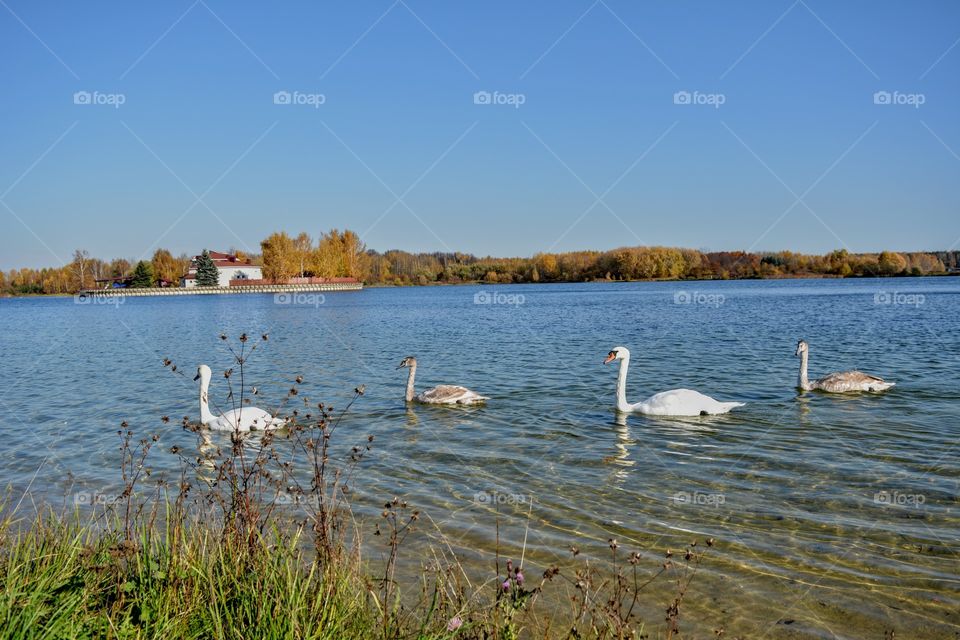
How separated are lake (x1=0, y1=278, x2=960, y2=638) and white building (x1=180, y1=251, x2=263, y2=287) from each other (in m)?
101

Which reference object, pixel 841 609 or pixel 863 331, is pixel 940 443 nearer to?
pixel 841 609

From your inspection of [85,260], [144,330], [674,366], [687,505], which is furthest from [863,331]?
[85,260]

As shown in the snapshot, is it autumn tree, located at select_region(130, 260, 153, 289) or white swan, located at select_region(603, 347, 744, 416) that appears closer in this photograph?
white swan, located at select_region(603, 347, 744, 416)

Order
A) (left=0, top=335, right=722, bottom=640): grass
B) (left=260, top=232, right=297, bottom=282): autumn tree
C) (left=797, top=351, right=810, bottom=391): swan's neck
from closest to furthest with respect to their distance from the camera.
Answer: (left=0, top=335, right=722, bottom=640): grass
(left=797, top=351, right=810, bottom=391): swan's neck
(left=260, top=232, right=297, bottom=282): autumn tree

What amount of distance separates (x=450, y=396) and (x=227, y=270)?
11844 cm

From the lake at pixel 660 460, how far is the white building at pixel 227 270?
101016mm

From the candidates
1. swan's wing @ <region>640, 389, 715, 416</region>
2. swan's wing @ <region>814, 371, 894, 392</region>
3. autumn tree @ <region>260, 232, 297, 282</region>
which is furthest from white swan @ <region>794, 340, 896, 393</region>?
autumn tree @ <region>260, 232, 297, 282</region>

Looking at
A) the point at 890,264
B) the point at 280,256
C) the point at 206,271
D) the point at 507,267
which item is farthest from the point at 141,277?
the point at 890,264

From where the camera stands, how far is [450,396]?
13406mm

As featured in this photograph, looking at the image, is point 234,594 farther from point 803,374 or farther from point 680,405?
point 803,374

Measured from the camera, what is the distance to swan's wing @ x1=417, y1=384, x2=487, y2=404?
43.9ft

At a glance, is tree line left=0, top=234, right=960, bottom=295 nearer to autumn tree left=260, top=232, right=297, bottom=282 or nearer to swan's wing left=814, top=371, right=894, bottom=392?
autumn tree left=260, top=232, right=297, bottom=282

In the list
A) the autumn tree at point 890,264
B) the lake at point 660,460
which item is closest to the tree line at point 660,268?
the autumn tree at point 890,264

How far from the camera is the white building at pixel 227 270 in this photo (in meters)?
117
